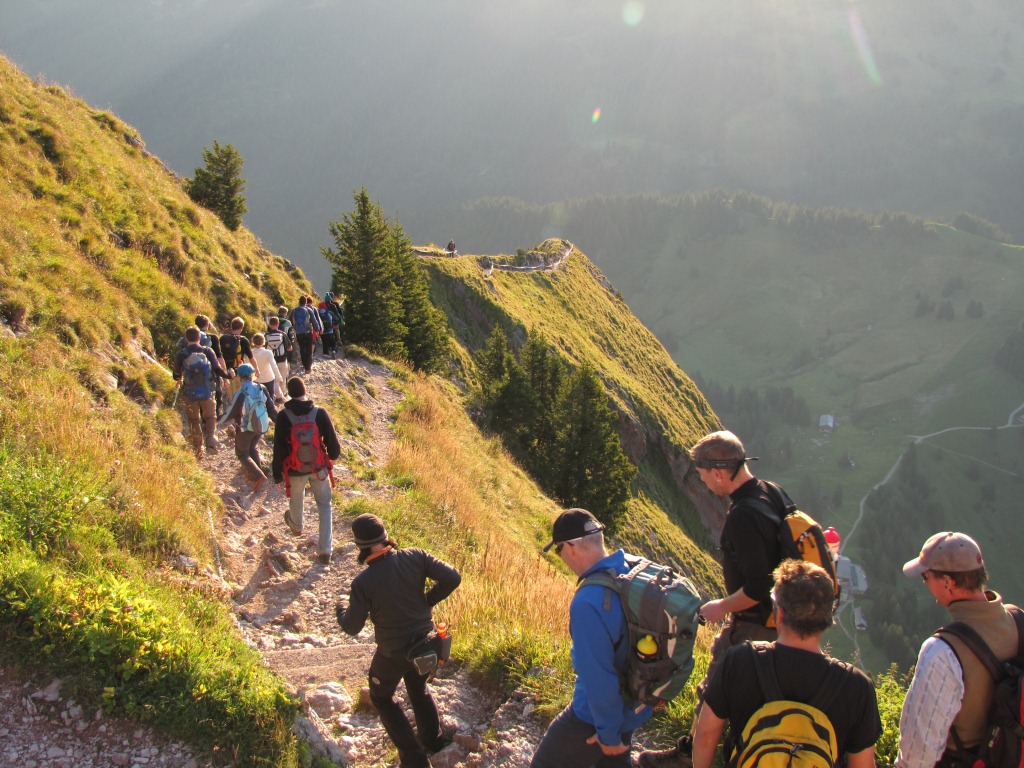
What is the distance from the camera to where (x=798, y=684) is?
10.3ft

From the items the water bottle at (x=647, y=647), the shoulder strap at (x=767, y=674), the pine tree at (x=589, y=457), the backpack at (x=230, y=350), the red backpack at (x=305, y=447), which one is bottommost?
the pine tree at (x=589, y=457)

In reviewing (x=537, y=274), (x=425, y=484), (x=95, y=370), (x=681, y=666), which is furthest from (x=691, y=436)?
(x=681, y=666)

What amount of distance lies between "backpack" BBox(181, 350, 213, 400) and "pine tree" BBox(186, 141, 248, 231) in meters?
12.9

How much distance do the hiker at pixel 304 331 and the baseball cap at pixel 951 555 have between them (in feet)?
44.6

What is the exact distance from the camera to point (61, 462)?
249 inches

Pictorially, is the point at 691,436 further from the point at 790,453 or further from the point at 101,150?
the point at 790,453

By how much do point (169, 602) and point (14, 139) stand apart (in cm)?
1257

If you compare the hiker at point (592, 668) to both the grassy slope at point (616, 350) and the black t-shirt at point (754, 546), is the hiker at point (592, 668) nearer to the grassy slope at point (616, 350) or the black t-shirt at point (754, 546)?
the black t-shirt at point (754, 546)

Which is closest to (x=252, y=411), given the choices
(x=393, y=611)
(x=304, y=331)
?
(x=393, y=611)

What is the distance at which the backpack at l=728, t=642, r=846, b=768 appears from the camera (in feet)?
9.80

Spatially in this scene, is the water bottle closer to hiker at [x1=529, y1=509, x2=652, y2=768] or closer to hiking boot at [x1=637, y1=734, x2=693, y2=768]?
hiker at [x1=529, y1=509, x2=652, y2=768]

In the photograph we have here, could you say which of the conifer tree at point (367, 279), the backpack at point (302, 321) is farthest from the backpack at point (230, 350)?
the conifer tree at point (367, 279)

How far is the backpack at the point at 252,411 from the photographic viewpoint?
9156 mm

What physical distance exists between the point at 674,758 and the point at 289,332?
13.0m
